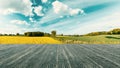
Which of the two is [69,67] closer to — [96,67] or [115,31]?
[96,67]

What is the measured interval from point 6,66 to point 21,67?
786 millimetres

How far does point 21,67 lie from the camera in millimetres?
7793

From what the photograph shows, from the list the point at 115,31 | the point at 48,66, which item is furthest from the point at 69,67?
the point at 115,31

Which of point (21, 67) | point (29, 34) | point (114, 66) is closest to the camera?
point (21, 67)

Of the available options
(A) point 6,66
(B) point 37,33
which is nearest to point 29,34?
(B) point 37,33

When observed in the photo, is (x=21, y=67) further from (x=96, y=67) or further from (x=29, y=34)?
(x=29, y=34)

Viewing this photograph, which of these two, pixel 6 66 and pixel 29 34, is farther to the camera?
pixel 29 34

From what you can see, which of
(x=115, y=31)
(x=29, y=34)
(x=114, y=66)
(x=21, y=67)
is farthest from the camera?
(x=29, y=34)

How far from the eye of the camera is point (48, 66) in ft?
26.5

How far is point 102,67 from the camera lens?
26.4 feet

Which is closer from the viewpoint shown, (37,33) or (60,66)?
(60,66)

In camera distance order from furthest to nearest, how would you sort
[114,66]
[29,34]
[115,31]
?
[29,34], [115,31], [114,66]

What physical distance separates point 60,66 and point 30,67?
1333mm

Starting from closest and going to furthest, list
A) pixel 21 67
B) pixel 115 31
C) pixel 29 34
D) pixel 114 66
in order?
pixel 21 67
pixel 114 66
pixel 115 31
pixel 29 34
